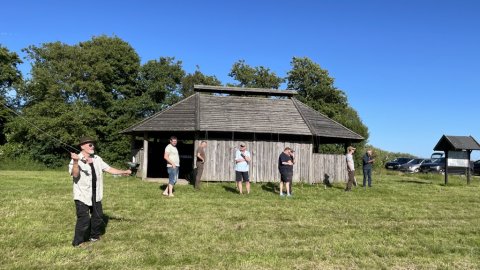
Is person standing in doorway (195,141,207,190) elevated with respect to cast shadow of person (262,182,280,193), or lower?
elevated

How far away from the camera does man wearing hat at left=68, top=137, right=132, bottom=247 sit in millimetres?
7031

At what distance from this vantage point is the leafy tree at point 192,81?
150 ft

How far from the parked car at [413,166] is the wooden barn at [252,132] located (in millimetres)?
19034

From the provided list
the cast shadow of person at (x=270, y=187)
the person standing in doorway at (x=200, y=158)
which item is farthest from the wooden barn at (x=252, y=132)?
the person standing in doorway at (x=200, y=158)

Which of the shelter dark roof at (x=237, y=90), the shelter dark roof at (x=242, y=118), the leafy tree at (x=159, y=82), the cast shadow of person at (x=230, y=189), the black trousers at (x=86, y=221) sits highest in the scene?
the leafy tree at (x=159, y=82)

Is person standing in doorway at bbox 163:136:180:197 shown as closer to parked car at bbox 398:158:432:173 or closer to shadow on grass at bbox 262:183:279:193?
shadow on grass at bbox 262:183:279:193

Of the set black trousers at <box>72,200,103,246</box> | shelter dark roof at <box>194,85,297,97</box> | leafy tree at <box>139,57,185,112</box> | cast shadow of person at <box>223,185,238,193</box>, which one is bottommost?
cast shadow of person at <box>223,185,238,193</box>

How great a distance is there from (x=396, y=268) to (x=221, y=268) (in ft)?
7.97

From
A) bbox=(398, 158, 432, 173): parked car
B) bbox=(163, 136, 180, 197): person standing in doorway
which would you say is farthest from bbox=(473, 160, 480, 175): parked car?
bbox=(163, 136, 180, 197): person standing in doorway

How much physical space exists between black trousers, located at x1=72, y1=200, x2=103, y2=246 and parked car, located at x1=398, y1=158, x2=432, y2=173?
34621 millimetres

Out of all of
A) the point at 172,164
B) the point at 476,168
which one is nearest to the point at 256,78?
the point at 476,168

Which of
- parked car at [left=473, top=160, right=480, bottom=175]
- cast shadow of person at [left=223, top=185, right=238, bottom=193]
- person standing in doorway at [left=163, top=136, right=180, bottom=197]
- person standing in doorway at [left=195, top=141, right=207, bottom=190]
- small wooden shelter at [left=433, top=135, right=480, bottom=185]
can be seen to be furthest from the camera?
parked car at [left=473, top=160, right=480, bottom=175]

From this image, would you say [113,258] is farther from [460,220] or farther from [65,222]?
[460,220]

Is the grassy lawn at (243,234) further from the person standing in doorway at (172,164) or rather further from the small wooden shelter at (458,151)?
the small wooden shelter at (458,151)
